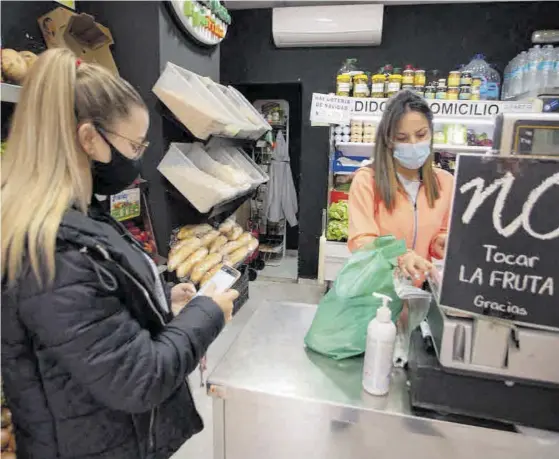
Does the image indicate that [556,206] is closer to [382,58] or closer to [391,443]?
[391,443]

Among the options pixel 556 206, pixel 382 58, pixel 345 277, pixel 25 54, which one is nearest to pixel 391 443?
pixel 345 277

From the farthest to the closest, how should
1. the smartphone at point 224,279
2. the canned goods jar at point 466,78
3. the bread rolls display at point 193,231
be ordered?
the canned goods jar at point 466,78, the bread rolls display at point 193,231, the smartphone at point 224,279

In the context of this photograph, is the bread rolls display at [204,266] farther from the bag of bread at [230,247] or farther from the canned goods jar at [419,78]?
the canned goods jar at [419,78]

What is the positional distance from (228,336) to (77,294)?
116 inches

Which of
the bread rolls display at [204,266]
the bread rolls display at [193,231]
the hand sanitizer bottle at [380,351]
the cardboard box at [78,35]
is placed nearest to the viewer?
the hand sanitizer bottle at [380,351]

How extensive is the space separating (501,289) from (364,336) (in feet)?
1.44

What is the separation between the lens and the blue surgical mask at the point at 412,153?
1.56 metres

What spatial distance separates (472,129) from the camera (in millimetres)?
4285

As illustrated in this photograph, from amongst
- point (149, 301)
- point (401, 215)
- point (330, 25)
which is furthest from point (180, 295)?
point (330, 25)

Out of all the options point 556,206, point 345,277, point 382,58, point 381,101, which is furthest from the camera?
point 382,58

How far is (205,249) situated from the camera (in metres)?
3.03

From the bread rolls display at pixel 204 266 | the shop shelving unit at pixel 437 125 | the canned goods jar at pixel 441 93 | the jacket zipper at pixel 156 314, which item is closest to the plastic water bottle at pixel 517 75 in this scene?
the shop shelving unit at pixel 437 125

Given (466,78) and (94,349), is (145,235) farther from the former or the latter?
(466,78)

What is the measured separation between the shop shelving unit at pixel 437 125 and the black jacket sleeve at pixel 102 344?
3.22 metres
